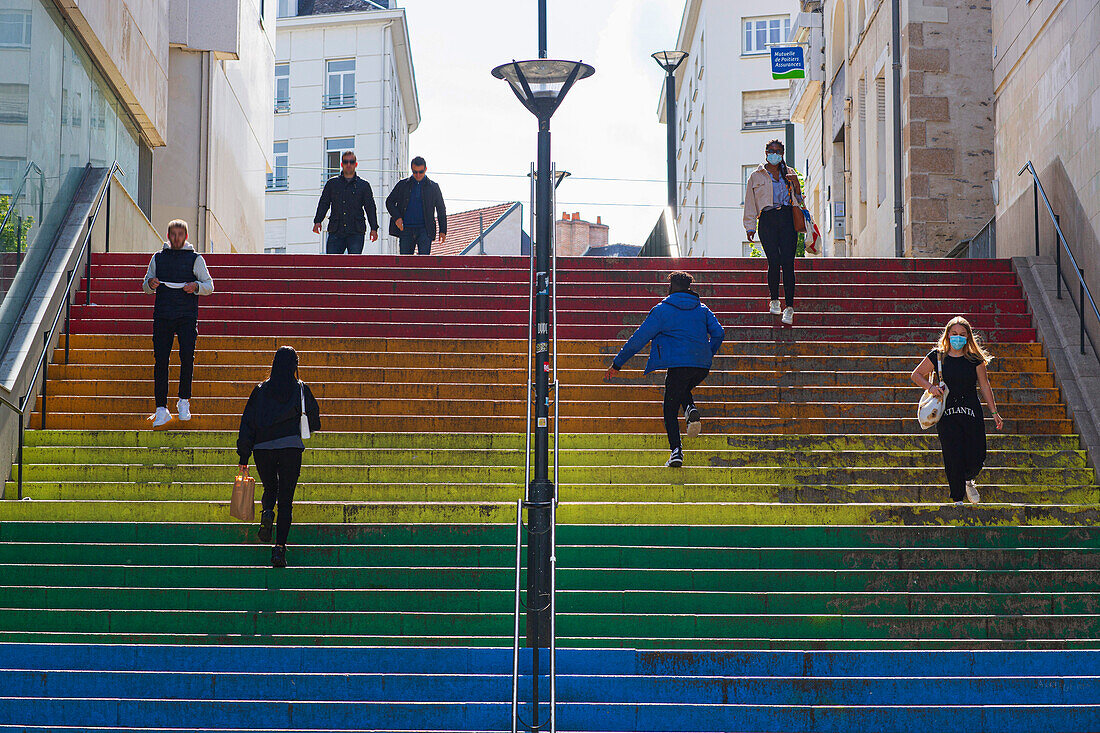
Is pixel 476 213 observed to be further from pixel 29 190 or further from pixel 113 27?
pixel 29 190

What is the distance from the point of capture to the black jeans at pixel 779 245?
1330 centimetres

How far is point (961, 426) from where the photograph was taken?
9.68 meters

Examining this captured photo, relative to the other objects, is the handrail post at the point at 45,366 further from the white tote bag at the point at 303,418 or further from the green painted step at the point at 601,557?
the white tote bag at the point at 303,418

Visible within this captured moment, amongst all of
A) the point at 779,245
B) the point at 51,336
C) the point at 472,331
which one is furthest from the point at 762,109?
the point at 51,336

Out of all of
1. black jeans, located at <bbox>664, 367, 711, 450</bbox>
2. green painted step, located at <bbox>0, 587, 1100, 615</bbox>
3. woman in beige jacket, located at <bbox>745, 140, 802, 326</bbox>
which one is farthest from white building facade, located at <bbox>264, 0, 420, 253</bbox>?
green painted step, located at <bbox>0, 587, 1100, 615</bbox>

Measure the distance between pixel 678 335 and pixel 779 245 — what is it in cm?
302

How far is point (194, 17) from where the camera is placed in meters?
22.5

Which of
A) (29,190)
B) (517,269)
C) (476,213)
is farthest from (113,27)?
(476,213)

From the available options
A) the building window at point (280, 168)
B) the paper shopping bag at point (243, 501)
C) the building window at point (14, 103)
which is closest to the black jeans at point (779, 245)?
the paper shopping bag at point (243, 501)

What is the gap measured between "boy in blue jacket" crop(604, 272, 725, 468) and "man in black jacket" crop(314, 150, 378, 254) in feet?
20.5

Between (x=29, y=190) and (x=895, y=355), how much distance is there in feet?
28.0

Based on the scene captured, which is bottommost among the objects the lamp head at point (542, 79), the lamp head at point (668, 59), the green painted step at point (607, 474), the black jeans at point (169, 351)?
the green painted step at point (607, 474)

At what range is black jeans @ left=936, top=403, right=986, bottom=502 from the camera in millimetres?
9680

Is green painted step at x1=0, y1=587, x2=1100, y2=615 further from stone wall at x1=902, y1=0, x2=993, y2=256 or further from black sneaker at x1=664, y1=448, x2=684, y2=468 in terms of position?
stone wall at x1=902, y1=0, x2=993, y2=256
